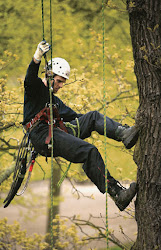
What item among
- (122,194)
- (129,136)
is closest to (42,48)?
(129,136)

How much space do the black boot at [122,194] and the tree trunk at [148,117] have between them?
6 cm

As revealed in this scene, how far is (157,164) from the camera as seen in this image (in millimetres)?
3096

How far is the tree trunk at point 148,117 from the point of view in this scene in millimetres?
3094

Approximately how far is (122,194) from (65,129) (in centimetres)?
91

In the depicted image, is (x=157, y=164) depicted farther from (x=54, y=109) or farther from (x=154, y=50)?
(x=54, y=109)

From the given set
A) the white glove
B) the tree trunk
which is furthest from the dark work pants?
the white glove

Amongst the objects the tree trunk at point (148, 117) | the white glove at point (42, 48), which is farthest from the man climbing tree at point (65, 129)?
the tree trunk at point (148, 117)

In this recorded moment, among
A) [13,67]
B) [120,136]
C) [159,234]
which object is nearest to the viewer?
[159,234]

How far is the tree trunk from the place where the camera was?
309 cm

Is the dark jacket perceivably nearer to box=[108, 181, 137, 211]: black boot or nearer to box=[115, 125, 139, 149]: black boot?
box=[115, 125, 139, 149]: black boot

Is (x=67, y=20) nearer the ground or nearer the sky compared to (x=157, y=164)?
nearer the sky

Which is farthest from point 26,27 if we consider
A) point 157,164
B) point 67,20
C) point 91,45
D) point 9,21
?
point 157,164

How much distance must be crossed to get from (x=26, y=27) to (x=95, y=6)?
2.06 meters

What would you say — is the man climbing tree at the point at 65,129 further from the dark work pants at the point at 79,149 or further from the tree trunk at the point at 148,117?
the tree trunk at the point at 148,117
